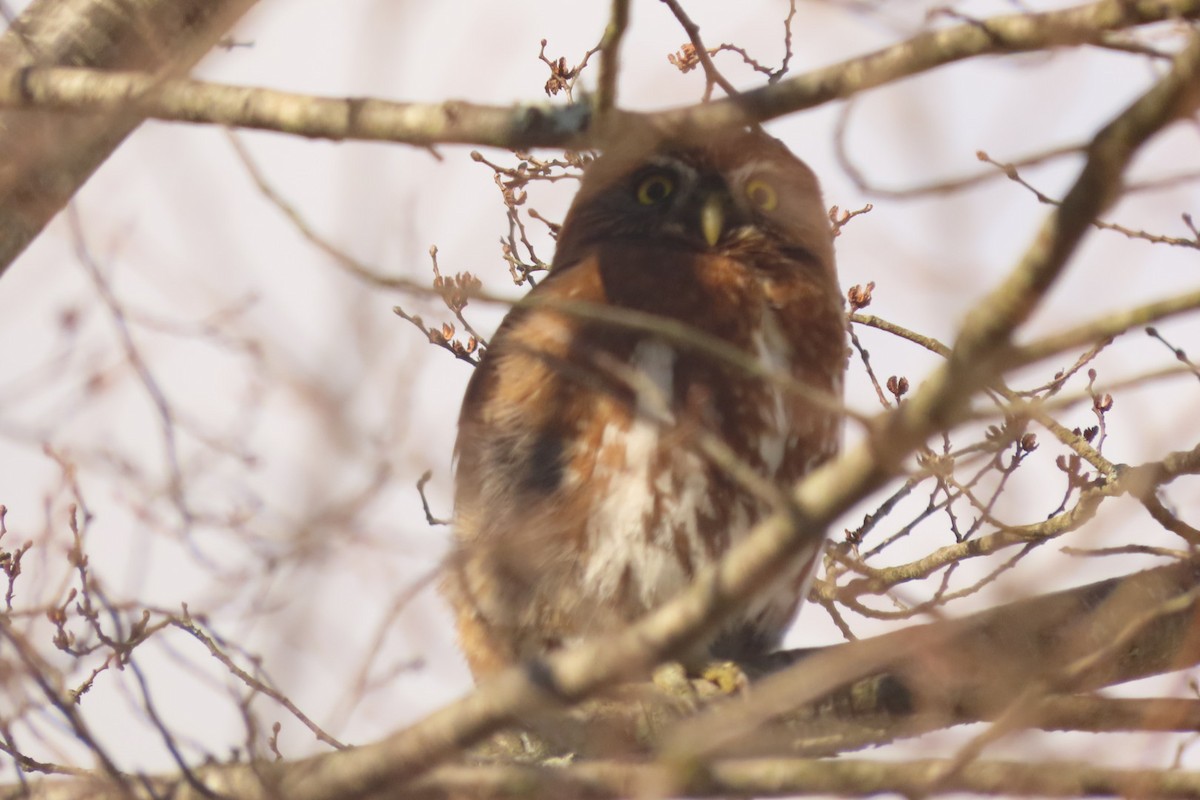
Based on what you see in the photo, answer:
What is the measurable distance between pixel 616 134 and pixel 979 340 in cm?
121

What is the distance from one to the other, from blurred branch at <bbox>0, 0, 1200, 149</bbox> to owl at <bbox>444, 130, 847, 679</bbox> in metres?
0.82

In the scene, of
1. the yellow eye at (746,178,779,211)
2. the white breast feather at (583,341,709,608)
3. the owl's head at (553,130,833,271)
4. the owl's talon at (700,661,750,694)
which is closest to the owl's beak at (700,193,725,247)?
the owl's head at (553,130,833,271)

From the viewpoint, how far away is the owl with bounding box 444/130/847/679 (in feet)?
15.3

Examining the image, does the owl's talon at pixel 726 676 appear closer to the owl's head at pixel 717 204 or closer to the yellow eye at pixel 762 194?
the owl's head at pixel 717 204

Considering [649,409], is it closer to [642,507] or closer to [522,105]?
[642,507]

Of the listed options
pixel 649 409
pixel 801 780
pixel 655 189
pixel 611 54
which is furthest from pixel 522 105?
pixel 655 189

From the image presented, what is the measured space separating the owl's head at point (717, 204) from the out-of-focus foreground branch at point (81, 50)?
4.99 feet

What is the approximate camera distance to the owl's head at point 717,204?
5371 mm

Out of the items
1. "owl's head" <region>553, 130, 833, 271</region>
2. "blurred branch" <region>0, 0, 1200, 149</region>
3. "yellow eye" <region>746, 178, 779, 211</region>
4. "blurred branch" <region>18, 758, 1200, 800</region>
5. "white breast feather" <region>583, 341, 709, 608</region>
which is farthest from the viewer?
"yellow eye" <region>746, 178, 779, 211</region>

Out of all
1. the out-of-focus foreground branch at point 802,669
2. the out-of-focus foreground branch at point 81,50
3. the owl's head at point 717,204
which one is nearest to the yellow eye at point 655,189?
the owl's head at point 717,204

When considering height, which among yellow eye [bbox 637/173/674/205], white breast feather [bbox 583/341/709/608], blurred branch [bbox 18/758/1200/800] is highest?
yellow eye [bbox 637/173/674/205]

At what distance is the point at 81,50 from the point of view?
182 inches

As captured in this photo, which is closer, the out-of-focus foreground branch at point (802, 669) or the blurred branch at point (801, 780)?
the out-of-focus foreground branch at point (802, 669)

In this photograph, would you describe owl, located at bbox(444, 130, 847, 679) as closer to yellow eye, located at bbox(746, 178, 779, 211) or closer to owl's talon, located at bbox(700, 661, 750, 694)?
yellow eye, located at bbox(746, 178, 779, 211)
